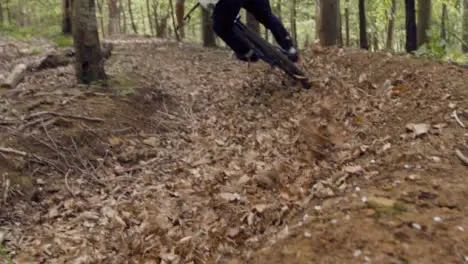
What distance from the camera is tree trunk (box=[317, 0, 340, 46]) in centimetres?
836

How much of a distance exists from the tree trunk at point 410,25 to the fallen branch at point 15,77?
661 centimetres

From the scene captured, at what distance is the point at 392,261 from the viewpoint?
2.23m

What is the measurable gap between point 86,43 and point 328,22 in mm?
5020

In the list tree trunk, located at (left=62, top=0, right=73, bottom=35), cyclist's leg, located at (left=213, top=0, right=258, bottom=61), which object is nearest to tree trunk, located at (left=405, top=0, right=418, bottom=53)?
cyclist's leg, located at (left=213, top=0, right=258, bottom=61)

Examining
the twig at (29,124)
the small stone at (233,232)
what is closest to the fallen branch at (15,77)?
the twig at (29,124)

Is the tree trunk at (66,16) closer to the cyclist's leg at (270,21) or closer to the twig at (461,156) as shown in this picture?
the cyclist's leg at (270,21)

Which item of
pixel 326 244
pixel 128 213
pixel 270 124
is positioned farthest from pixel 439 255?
pixel 270 124

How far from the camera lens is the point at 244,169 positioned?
457cm

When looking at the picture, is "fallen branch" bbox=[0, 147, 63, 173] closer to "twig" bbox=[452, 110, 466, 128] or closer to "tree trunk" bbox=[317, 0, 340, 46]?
"twig" bbox=[452, 110, 466, 128]

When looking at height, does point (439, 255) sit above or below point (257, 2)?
below

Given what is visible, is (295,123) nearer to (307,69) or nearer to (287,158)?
(287,158)

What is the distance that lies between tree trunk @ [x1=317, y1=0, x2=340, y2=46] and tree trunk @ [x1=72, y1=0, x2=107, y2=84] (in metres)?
4.73

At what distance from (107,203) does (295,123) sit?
2.64 metres

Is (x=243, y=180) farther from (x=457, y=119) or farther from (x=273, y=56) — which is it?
(x=273, y=56)
